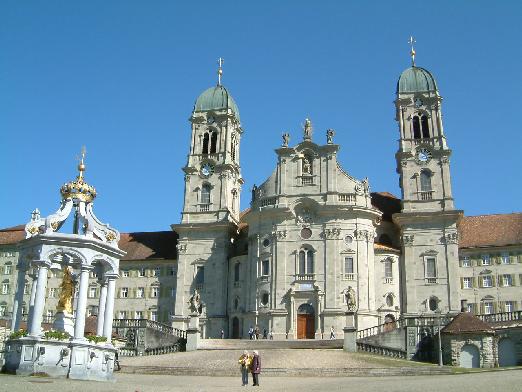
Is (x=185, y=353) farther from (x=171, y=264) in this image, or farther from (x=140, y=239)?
(x=140, y=239)

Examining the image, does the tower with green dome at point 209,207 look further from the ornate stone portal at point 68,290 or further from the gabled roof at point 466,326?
the ornate stone portal at point 68,290

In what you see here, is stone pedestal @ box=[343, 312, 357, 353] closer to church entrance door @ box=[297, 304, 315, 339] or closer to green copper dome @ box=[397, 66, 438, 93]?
church entrance door @ box=[297, 304, 315, 339]

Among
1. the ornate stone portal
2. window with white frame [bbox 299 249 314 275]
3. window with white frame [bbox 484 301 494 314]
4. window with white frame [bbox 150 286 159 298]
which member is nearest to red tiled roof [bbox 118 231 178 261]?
window with white frame [bbox 150 286 159 298]

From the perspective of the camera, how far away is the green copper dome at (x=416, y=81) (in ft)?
231

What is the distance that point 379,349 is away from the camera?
159 feet

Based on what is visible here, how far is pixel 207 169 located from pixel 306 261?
18069 mm

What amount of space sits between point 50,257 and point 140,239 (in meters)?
49.3

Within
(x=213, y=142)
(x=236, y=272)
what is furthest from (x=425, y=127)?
(x=236, y=272)

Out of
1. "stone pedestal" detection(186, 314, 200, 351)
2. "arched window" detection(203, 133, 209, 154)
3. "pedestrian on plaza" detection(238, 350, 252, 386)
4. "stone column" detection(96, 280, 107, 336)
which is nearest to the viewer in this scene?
"pedestrian on plaza" detection(238, 350, 252, 386)

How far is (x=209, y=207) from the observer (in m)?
71.7

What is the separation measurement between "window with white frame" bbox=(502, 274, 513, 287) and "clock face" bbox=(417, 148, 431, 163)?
14181 mm

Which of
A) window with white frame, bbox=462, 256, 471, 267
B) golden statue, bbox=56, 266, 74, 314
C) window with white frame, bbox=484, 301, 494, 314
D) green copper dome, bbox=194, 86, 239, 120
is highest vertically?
green copper dome, bbox=194, 86, 239, 120

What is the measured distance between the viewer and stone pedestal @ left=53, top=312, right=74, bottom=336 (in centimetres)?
3078

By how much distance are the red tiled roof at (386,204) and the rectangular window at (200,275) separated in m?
20.3
